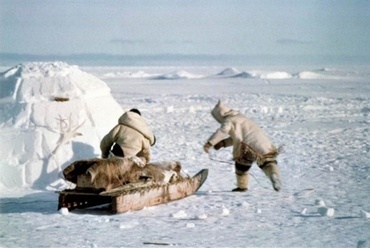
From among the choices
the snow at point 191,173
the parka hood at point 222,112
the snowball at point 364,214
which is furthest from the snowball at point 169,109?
the snowball at point 364,214

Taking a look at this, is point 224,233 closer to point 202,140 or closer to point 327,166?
point 327,166

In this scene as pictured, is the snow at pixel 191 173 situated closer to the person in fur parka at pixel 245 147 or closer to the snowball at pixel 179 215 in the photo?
the snowball at pixel 179 215

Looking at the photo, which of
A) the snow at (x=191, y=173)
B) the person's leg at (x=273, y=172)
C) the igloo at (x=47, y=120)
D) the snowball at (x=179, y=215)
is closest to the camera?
the snow at (x=191, y=173)

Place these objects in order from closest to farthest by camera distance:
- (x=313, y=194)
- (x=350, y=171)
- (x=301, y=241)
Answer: (x=301, y=241) < (x=313, y=194) < (x=350, y=171)

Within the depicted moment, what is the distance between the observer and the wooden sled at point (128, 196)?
697cm

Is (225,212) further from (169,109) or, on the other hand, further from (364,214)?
(169,109)

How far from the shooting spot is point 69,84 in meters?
9.29

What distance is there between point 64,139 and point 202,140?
4278 mm

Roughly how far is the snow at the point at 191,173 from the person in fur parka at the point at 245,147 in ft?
0.76

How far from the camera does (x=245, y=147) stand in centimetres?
816

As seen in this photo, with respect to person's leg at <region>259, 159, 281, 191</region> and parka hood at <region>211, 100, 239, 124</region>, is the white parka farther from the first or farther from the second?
person's leg at <region>259, 159, 281, 191</region>

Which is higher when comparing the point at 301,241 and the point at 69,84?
the point at 69,84

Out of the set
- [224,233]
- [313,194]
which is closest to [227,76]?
[313,194]

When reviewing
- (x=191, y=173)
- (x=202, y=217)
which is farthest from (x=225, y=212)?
(x=191, y=173)
